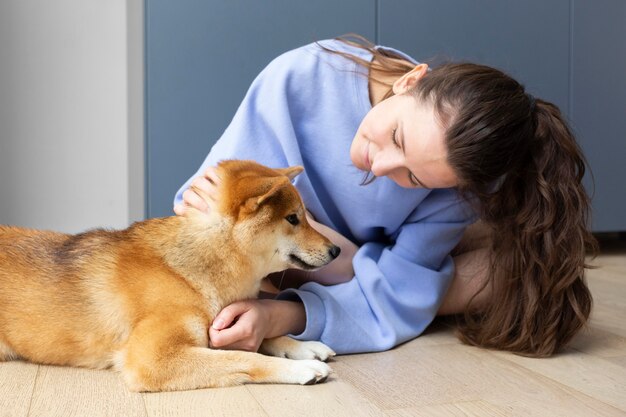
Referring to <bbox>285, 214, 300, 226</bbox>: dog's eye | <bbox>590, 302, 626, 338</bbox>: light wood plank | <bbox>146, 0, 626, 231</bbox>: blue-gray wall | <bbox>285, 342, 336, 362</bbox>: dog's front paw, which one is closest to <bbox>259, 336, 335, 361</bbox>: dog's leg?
<bbox>285, 342, 336, 362</bbox>: dog's front paw

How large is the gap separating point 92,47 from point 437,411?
211cm

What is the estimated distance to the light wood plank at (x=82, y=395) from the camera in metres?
1.02

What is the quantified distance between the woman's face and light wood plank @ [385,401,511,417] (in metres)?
0.39

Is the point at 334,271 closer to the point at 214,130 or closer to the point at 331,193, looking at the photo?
the point at 331,193

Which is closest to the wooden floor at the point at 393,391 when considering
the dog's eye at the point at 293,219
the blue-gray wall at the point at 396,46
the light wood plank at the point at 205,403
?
the light wood plank at the point at 205,403

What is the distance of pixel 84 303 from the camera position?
3.92 ft

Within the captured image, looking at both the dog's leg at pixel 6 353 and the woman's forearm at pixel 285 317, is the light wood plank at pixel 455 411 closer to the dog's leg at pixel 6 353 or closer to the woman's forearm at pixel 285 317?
the woman's forearm at pixel 285 317

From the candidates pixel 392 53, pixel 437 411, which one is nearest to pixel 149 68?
pixel 392 53

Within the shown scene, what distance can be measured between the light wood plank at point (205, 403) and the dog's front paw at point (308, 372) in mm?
84

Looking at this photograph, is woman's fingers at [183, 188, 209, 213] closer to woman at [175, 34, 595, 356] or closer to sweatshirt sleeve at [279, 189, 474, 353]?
woman at [175, 34, 595, 356]

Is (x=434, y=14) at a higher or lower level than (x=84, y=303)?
higher

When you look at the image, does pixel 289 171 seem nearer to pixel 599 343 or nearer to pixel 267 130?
pixel 267 130

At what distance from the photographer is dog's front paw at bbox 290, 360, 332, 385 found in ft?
3.70

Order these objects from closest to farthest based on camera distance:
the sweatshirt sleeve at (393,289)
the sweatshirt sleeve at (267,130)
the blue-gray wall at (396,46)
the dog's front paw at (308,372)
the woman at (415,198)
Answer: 1. the dog's front paw at (308,372)
2. the woman at (415,198)
3. the sweatshirt sleeve at (393,289)
4. the sweatshirt sleeve at (267,130)
5. the blue-gray wall at (396,46)
